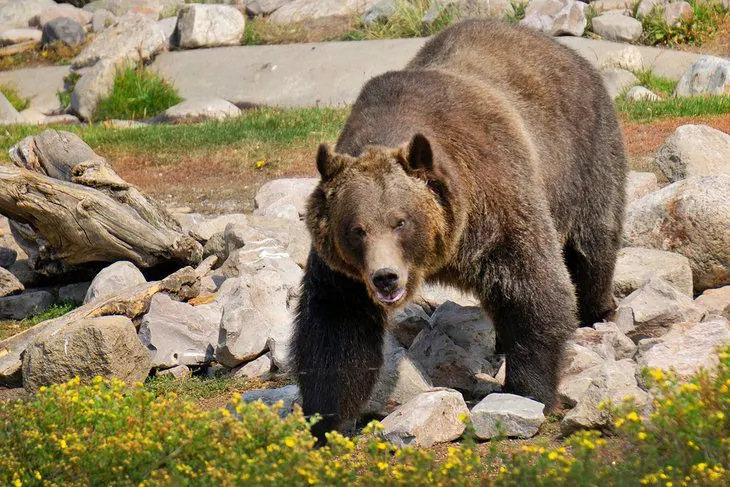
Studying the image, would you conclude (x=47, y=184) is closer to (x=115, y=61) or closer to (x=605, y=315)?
(x=605, y=315)

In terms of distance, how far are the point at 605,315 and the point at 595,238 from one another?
58 centimetres

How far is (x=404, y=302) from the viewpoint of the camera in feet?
18.7

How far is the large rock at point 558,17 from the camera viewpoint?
707 inches

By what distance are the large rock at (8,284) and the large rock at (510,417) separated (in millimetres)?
5269

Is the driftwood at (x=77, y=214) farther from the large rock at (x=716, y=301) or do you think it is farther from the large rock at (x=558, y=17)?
the large rock at (x=558, y=17)

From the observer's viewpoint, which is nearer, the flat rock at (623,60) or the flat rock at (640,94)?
the flat rock at (640,94)

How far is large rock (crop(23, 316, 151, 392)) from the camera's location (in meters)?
6.86

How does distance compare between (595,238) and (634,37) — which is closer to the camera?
(595,238)

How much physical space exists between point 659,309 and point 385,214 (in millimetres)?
2460

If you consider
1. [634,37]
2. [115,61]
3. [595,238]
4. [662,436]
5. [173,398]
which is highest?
[662,436]

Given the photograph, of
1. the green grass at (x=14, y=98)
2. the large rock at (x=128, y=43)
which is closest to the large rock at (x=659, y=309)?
the large rock at (x=128, y=43)

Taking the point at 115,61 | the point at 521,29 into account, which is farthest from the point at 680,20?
the point at 521,29

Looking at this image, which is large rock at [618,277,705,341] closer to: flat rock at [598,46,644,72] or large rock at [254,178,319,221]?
large rock at [254,178,319,221]

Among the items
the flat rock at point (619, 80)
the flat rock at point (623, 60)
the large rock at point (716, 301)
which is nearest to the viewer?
the large rock at point (716, 301)
